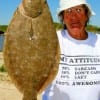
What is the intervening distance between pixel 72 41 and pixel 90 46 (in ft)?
0.66

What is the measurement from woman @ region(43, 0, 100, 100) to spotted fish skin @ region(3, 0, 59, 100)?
3.83ft

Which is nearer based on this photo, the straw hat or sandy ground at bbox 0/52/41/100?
the straw hat

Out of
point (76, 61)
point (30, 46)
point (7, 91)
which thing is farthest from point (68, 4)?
point (7, 91)

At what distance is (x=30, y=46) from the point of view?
3.35 metres

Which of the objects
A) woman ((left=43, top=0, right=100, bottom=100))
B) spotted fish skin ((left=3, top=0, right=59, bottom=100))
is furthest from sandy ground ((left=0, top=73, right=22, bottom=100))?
spotted fish skin ((left=3, top=0, right=59, bottom=100))

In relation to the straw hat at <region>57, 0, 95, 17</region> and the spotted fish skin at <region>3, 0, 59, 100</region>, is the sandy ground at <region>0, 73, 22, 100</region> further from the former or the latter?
the spotted fish skin at <region>3, 0, 59, 100</region>

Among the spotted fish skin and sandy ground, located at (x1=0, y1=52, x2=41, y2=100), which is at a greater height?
the spotted fish skin

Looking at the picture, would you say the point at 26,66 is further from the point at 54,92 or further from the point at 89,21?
the point at 89,21

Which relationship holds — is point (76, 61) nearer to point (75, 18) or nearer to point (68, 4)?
point (75, 18)

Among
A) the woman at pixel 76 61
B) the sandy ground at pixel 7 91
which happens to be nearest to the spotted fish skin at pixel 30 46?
the woman at pixel 76 61

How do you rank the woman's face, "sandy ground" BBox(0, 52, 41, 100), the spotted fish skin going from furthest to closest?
"sandy ground" BBox(0, 52, 41, 100)
the woman's face
the spotted fish skin

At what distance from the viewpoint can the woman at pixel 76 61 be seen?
4.61 m

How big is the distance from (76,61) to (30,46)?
56.4 inches

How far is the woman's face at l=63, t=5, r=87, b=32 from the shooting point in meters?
4.54
